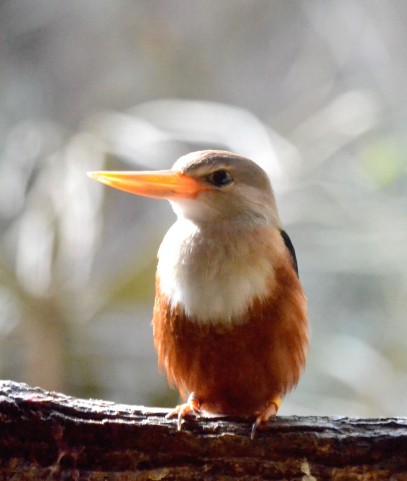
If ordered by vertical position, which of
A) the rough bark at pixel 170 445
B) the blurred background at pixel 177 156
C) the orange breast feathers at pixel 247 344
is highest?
the blurred background at pixel 177 156

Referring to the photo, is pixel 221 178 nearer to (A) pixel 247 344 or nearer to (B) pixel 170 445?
(A) pixel 247 344

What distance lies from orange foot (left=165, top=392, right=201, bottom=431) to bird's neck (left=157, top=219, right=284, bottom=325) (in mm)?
182

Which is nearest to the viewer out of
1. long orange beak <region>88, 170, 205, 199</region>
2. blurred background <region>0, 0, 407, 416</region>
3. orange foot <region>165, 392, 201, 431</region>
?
orange foot <region>165, 392, 201, 431</region>

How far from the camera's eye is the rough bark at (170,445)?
1358mm

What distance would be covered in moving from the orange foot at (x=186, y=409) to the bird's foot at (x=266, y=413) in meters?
0.14

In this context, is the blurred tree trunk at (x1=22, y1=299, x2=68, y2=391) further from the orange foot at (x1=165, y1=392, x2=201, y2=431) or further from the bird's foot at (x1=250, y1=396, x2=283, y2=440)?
the bird's foot at (x1=250, y1=396, x2=283, y2=440)

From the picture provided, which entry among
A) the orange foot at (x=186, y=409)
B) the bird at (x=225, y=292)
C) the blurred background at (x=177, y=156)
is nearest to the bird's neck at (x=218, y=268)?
the bird at (x=225, y=292)

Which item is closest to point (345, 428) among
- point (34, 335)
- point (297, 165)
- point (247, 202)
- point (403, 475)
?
point (403, 475)

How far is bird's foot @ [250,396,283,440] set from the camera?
1512 mm

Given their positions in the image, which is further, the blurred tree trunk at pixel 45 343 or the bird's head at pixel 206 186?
the blurred tree trunk at pixel 45 343

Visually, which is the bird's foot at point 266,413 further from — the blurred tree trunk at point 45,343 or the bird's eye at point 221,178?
the blurred tree trunk at point 45,343

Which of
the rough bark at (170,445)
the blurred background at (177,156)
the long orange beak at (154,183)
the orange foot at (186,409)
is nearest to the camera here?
the rough bark at (170,445)

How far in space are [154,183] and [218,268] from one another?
0.77 ft

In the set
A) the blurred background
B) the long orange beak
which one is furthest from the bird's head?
the blurred background
